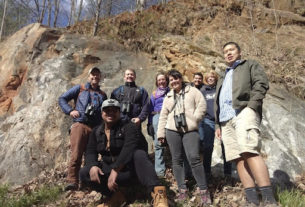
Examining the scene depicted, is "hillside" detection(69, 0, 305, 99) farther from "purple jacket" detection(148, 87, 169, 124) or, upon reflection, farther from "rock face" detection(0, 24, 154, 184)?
"purple jacket" detection(148, 87, 169, 124)

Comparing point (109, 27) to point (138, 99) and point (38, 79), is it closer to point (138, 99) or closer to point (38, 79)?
point (38, 79)

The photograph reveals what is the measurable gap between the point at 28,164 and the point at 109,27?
8.04 metres

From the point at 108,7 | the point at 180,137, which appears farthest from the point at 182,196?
the point at 108,7

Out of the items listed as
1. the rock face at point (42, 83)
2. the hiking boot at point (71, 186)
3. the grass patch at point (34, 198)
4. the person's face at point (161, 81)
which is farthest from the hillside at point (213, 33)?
the grass patch at point (34, 198)

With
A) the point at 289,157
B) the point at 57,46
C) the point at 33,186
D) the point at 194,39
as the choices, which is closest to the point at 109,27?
the point at 57,46

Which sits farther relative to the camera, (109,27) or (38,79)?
(109,27)

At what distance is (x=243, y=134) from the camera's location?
3.30m

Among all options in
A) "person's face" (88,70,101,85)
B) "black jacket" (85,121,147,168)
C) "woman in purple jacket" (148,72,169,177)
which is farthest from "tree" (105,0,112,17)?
"black jacket" (85,121,147,168)

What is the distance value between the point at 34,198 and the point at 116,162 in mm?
1715

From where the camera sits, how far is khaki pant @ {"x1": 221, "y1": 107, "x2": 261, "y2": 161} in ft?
10.6

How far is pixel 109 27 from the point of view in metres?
12.0

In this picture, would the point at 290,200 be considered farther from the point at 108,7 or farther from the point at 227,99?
the point at 108,7

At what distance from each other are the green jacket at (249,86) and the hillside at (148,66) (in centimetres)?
161

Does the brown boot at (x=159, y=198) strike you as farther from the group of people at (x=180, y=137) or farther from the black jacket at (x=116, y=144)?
the black jacket at (x=116, y=144)
